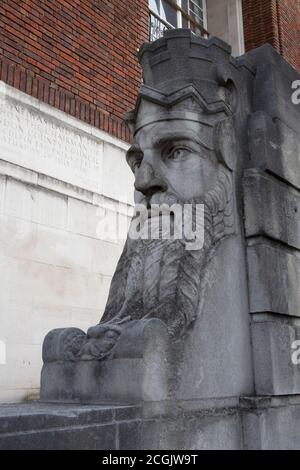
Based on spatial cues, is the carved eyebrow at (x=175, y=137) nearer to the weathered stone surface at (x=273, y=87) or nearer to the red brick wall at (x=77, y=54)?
the weathered stone surface at (x=273, y=87)

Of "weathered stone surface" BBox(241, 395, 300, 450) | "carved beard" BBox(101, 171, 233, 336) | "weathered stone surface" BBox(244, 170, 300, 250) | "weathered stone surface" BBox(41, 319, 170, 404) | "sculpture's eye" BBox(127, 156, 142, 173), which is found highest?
"sculpture's eye" BBox(127, 156, 142, 173)

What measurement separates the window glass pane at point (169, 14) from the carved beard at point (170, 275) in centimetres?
824

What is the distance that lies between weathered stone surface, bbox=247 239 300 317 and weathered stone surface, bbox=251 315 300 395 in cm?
10

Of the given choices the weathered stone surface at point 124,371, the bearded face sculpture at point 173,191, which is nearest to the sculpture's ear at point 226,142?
the bearded face sculpture at point 173,191

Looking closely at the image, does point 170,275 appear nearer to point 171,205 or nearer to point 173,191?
point 171,205

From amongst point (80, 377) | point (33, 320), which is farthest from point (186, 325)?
point (33, 320)

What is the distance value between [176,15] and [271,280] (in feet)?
29.6

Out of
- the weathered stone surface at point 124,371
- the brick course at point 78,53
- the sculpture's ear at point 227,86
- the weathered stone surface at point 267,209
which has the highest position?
the brick course at point 78,53

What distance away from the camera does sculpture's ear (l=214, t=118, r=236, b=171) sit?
3520 mm

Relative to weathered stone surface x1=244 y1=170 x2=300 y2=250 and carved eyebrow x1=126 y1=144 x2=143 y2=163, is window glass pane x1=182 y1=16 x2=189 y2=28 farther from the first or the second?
carved eyebrow x1=126 y1=144 x2=143 y2=163

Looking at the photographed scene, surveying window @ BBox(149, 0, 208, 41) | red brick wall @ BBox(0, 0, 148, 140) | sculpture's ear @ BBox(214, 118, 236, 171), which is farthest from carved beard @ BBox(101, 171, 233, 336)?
window @ BBox(149, 0, 208, 41)

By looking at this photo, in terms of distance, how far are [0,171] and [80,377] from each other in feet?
11.0

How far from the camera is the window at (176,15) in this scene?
33.4 feet
